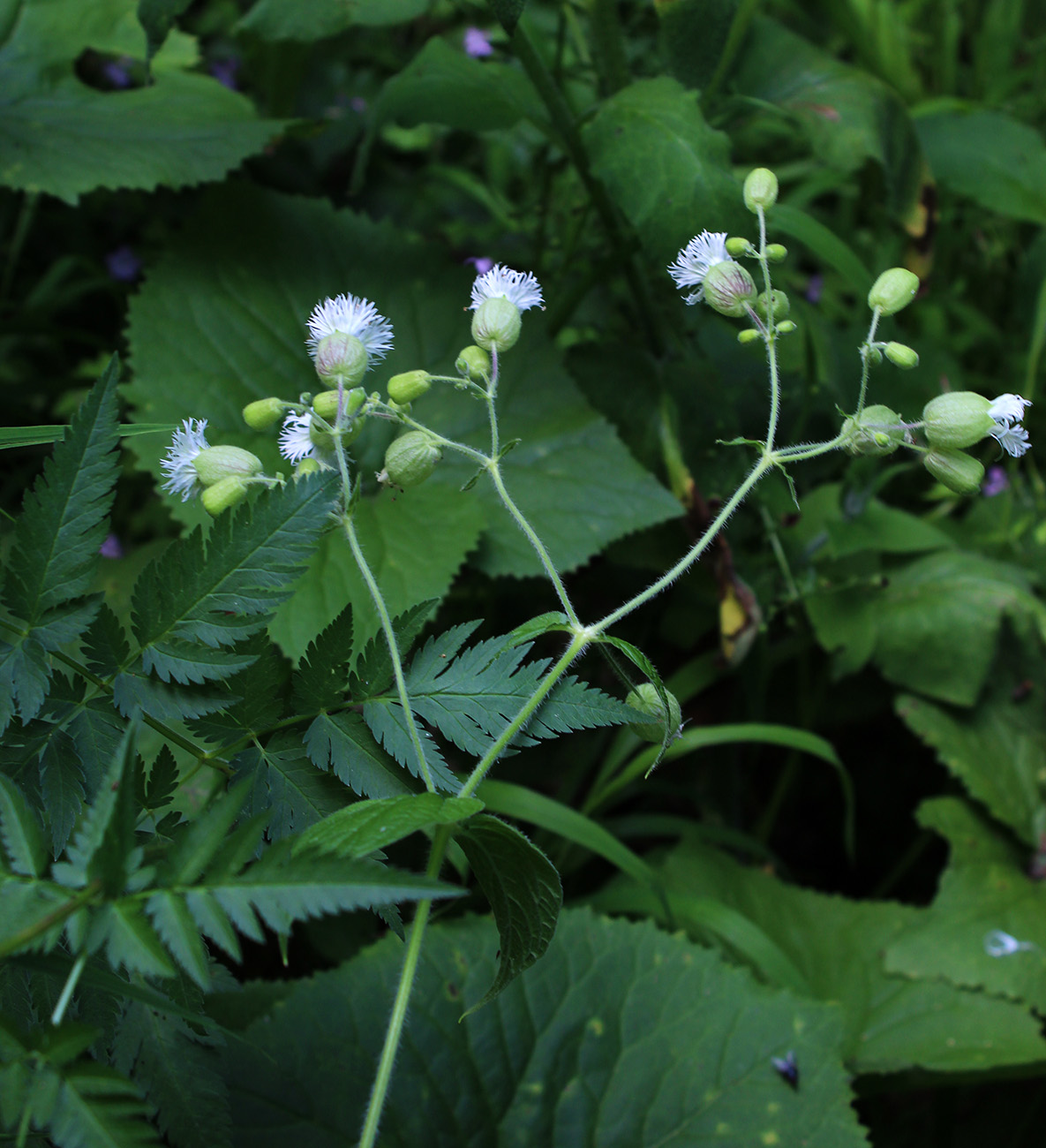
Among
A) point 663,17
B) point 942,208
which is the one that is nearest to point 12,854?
point 663,17

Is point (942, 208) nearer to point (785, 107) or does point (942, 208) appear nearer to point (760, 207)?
point (785, 107)

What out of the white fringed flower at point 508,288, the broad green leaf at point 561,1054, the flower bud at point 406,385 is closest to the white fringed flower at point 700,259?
the white fringed flower at point 508,288

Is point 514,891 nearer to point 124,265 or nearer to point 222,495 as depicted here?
point 222,495

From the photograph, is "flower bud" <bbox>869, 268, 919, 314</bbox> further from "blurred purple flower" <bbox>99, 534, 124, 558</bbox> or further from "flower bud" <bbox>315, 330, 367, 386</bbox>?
"blurred purple flower" <bbox>99, 534, 124, 558</bbox>

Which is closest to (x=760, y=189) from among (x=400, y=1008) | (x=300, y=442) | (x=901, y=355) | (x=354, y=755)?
(x=901, y=355)

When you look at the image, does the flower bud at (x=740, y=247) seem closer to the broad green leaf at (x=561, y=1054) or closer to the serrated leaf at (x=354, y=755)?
the serrated leaf at (x=354, y=755)

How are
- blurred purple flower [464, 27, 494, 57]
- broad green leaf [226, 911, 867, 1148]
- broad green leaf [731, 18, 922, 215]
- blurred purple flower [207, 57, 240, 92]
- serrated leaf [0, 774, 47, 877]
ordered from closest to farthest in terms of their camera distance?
serrated leaf [0, 774, 47, 877] < broad green leaf [226, 911, 867, 1148] < broad green leaf [731, 18, 922, 215] < blurred purple flower [464, 27, 494, 57] < blurred purple flower [207, 57, 240, 92]

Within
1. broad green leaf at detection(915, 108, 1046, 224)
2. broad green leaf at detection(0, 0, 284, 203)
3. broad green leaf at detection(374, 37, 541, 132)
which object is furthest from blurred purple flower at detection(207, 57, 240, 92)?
broad green leaf at detection(915, 108, 1046, 224)
